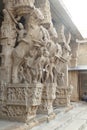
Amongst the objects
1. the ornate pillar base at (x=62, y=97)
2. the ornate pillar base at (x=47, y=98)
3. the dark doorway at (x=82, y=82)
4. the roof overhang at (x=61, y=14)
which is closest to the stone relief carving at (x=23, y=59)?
the ornate pillar base at (x=47, y=98)

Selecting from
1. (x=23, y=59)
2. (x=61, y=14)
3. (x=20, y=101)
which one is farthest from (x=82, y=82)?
(x=20, y=101)

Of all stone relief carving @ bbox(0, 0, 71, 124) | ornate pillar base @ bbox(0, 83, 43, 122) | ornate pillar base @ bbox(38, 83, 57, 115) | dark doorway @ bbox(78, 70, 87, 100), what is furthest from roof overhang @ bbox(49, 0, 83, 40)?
dark doorway @ bbox(78, 70, 87, 100)

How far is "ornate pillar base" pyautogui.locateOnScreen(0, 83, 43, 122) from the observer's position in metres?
4.42

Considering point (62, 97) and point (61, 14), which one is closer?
point (61, 14)

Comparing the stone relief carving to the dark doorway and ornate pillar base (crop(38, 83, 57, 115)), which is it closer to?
ornate pillar base (crop(38, 83, 57, 115))

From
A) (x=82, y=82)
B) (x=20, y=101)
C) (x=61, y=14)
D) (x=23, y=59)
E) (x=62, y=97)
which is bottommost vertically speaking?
(x=62, y=97)

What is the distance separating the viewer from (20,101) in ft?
Result: 14.8

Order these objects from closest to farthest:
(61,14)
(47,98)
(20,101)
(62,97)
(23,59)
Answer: (20,101) < (23,59) < (47,98) < (61,14) < (62,97)

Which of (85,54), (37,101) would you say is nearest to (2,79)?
(37,101)

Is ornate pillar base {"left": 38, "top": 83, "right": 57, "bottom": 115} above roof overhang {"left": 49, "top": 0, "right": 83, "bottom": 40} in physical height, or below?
below

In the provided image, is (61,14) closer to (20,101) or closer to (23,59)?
(23,59)

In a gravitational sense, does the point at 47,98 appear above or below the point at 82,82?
below

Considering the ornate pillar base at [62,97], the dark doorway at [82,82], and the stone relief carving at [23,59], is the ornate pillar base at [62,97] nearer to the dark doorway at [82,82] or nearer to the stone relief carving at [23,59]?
the stone relief carving at [23,59]

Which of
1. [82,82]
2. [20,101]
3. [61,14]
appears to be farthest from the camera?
[82,82]
